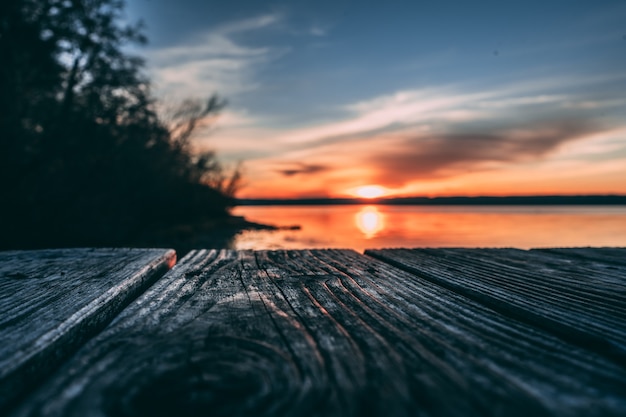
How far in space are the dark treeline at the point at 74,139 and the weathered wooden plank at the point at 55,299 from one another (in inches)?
312

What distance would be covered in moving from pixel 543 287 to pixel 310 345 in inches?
40.3

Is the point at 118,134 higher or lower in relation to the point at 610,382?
higher

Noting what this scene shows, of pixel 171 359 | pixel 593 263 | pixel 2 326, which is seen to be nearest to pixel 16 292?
pixel 2 326

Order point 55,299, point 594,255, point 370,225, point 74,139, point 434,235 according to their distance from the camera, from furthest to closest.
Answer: point 370,225 < point 434,235 < point 74,139 < point 594,255 < point 55,299

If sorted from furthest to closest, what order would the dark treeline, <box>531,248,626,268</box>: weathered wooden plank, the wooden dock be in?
1. the dark treeline
2. <box>531,248,626,268</box>: weathered wooden plank
3. the wooden dock

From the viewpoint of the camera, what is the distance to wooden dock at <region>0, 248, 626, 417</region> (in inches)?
22.4

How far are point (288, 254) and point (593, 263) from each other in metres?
1.62

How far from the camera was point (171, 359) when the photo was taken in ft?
2.26

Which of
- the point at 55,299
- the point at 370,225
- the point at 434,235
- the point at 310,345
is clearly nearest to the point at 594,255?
the point at 310,345

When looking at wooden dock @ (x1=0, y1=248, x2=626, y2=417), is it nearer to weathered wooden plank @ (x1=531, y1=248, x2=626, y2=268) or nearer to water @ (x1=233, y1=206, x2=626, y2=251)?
weathered wooden plank @ (x1=531, y1=248, x2=626, y2=268)

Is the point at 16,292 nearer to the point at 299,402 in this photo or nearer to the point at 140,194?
the point at 299,402

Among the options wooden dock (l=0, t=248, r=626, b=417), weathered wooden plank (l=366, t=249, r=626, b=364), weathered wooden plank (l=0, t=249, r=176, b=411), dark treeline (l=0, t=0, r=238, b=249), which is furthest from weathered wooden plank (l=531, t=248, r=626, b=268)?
dark treeline (l=0, t=0, r=238, b=249)

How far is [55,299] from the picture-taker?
1087mm

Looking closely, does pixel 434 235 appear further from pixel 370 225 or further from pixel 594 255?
pixel 594 255
